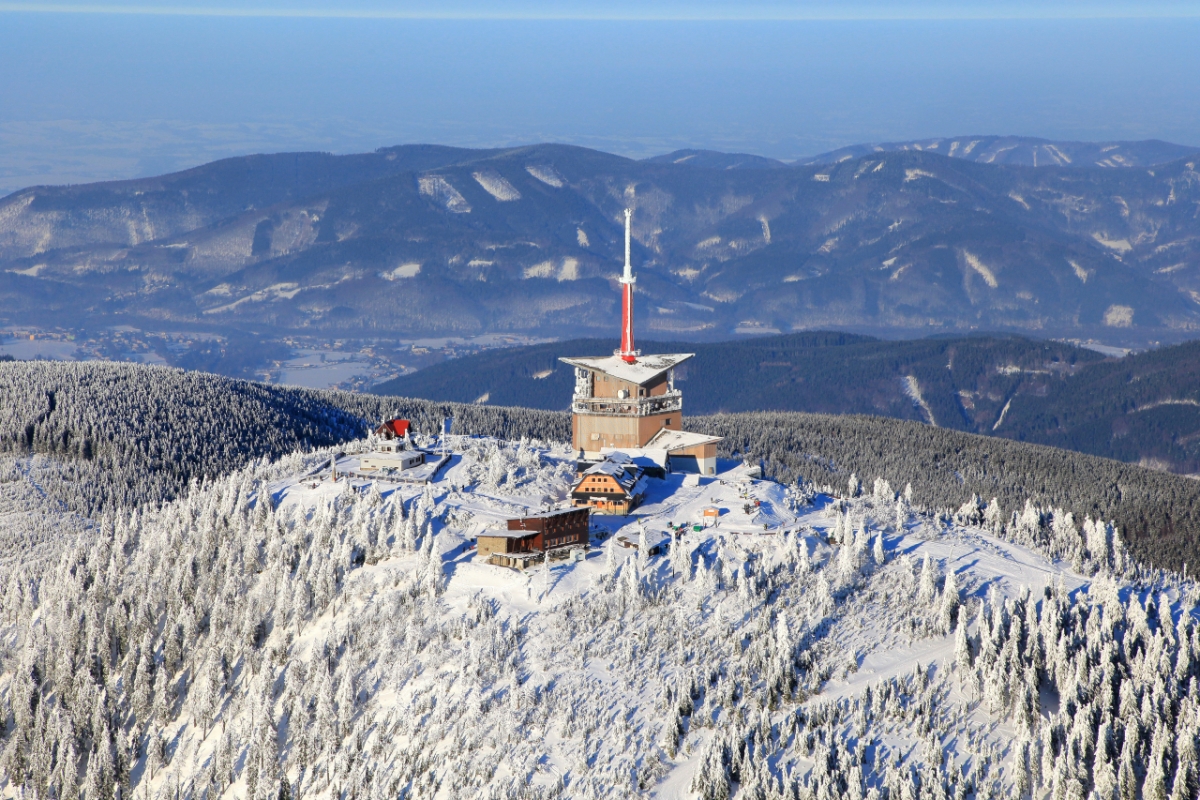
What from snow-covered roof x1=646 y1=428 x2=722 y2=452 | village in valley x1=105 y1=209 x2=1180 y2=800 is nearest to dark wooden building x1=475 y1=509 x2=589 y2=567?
village in valley x1=105 y1=209 x2=1180 y2=800

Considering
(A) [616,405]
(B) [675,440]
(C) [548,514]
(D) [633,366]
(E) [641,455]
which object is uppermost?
(D) [633,366]

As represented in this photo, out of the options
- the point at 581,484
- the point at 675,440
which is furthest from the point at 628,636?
the point at 675,440

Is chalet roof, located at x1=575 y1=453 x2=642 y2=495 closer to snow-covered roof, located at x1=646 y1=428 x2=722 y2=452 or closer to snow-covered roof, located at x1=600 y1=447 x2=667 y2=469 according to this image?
snow-covered roof, located at x1=600 y1=447 x2=667 y2=469

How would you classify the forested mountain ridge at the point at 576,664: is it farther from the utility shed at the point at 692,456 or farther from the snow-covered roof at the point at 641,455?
the utility shed at the point at 692,456

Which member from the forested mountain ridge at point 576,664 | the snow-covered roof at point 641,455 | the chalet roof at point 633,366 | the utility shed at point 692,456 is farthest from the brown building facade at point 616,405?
the forested mountain ridge at point 576,664

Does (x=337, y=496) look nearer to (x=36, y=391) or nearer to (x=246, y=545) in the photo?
(x=246, y=545)

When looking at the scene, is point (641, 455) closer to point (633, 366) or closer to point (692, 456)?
point (692, 456)
